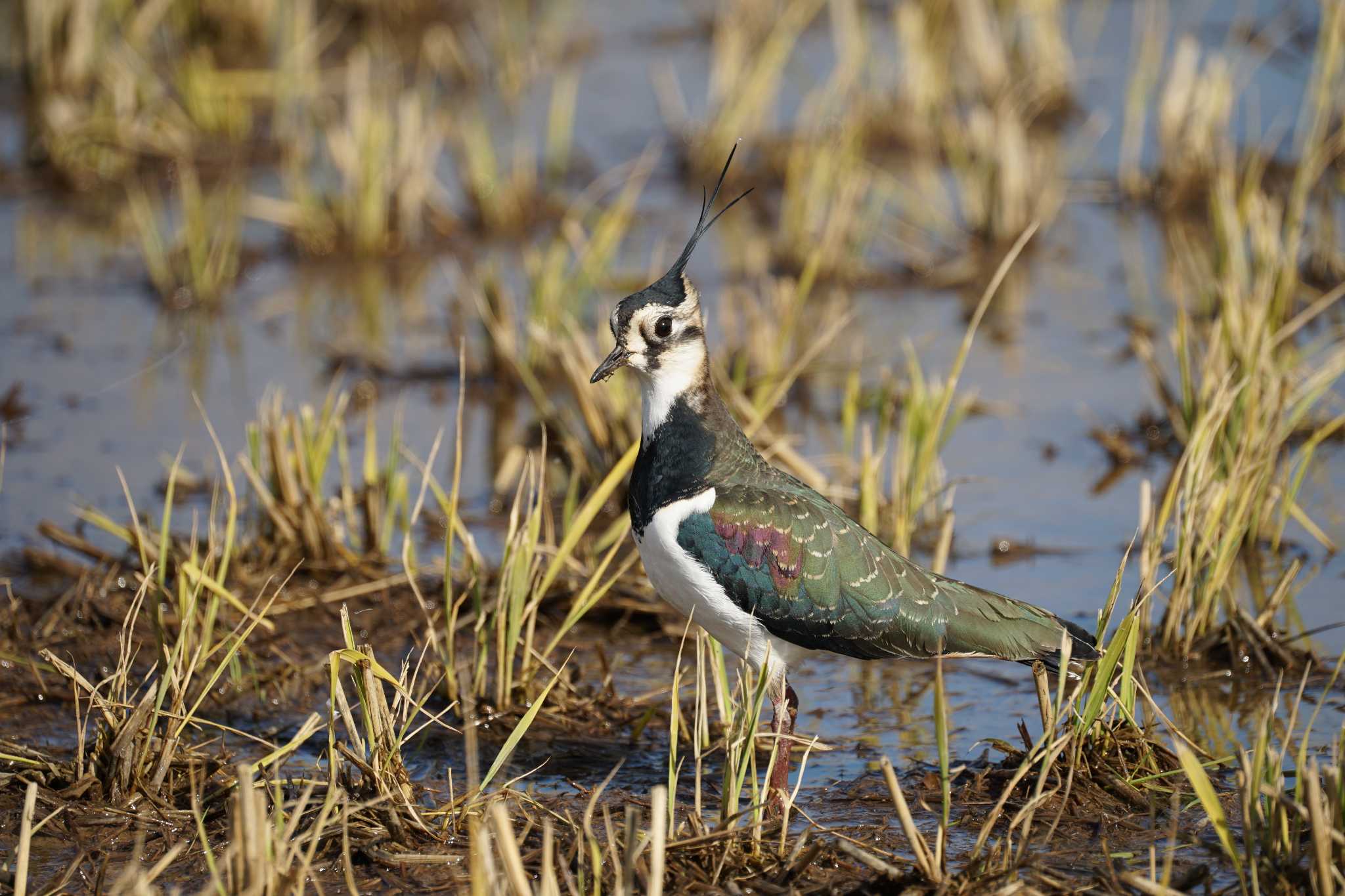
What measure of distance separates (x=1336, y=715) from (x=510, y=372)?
4031mm

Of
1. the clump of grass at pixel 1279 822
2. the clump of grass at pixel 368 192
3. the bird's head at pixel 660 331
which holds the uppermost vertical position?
the clump of grass at pixel 368 192

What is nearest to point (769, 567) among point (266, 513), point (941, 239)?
point (266, 513)

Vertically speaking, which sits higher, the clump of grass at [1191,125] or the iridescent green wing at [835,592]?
the clump of grass at [1191,125]

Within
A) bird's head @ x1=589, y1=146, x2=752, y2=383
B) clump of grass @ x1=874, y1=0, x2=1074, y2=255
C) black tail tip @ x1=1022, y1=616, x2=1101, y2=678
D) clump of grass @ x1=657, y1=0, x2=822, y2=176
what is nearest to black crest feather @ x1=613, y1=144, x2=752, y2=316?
bird's head @ x1=589, y1=146, x2=752, y2=383

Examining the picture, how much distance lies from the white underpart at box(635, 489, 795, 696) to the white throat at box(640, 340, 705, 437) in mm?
270

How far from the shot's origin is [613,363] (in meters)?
4.70

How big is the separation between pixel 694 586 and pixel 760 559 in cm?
18

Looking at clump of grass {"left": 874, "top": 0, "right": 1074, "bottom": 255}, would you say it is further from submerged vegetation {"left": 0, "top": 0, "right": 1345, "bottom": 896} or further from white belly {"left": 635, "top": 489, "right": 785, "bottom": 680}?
white belly {"left": 635, "top": 489, "right": 785, "bottom": 680}

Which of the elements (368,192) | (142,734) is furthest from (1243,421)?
(368,192)

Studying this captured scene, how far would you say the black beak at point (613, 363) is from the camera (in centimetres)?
470

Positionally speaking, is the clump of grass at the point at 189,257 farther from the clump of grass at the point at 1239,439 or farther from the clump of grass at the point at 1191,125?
the clump of grass at the point at 1191,125

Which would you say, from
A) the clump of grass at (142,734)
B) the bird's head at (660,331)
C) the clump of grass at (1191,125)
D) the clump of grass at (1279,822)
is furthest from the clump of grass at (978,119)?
the clump of grass at (1279,822)

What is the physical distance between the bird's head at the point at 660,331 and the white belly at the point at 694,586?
374 mm


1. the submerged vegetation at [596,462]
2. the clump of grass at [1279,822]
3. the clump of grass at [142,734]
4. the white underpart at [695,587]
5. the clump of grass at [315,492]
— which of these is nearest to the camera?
the clump of grass at [1279,822]
